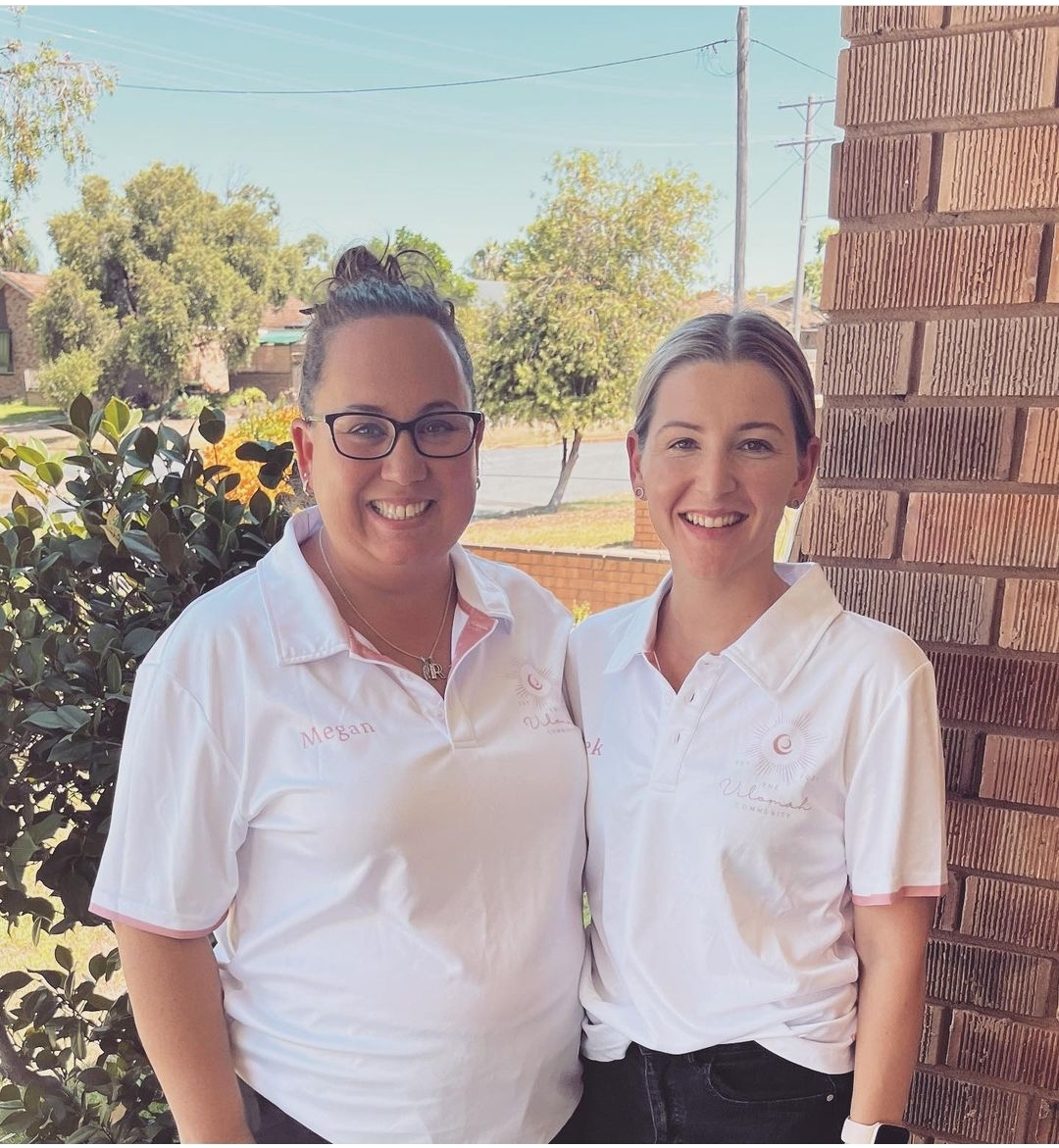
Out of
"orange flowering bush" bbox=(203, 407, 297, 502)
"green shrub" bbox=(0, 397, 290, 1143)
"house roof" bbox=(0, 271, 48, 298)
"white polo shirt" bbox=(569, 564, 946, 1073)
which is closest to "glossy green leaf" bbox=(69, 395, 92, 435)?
"green shrub" bbox=(0, 397, 290, 1143)

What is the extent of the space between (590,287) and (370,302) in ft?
19.6

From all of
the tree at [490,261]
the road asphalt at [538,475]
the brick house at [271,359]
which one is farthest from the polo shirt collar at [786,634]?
the tree at [490,261]

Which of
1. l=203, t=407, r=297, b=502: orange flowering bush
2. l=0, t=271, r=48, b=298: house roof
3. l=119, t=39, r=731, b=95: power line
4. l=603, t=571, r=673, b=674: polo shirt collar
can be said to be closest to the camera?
l=603, t=571, r=673, b=674: polo shirt collar

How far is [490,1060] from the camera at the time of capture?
1.17 metres

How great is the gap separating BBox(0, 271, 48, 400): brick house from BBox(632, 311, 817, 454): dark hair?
3537mm

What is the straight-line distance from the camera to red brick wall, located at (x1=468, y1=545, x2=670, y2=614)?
180 inches

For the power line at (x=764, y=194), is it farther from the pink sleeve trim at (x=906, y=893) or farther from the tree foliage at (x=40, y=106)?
the pink sleeve trim at (x=906, y=893)

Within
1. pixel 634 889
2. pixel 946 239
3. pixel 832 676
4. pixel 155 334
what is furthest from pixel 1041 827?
pixel 155 334

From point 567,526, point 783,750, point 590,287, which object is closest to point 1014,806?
point 783,750

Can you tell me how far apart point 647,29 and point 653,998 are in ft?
21.0

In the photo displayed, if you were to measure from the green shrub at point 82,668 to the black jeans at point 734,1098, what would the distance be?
2.81ft

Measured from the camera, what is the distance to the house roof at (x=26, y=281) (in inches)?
167

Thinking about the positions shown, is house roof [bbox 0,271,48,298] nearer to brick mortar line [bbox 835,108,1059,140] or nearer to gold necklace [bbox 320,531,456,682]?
gold necklace [bbox 320,531,456,682]

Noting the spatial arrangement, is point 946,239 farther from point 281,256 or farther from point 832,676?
point 281,256
